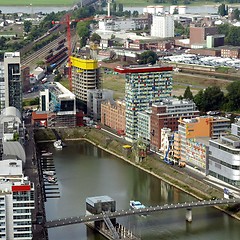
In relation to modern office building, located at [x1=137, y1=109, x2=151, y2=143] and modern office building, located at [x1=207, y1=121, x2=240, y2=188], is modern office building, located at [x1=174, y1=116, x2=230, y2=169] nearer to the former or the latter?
modern office building, located at [x1=207, y1=121, x2=240, y2=188]

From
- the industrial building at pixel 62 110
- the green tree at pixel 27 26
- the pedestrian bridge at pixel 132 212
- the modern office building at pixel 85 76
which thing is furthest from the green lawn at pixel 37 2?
the pedestrian bridge at pixel 132 212

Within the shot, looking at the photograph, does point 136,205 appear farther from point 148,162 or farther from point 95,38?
point 95,38

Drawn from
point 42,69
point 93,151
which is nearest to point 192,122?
point 93,151

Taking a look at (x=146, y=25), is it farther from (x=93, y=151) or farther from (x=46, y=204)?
(x=46, y=204)

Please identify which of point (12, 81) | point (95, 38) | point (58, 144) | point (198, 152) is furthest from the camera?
point (95, 38)

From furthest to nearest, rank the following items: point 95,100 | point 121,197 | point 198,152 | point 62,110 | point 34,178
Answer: point 95,100
point 62,110
point 198,152
point 34,178
point 121,197

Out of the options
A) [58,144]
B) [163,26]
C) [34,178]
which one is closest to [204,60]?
[163,26]

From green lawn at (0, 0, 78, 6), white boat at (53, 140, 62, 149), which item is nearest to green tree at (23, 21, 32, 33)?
green lawn at (0, 0, 78, 6)
